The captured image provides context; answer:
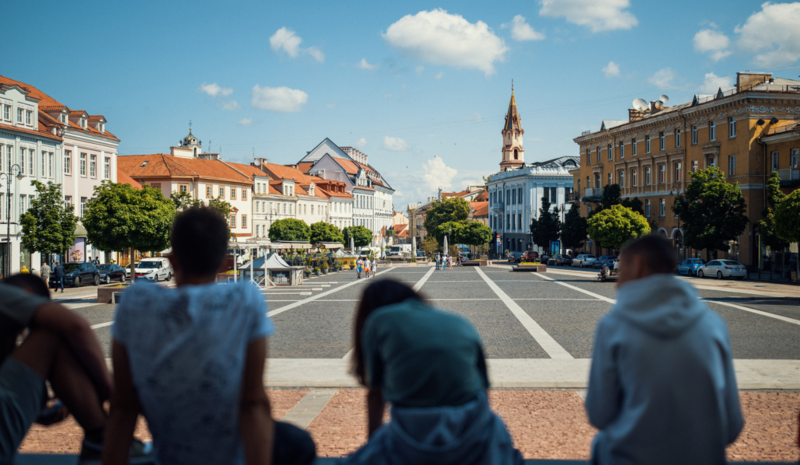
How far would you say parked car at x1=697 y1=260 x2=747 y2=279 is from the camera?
35.1 meters

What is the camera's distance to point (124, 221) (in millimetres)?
22312

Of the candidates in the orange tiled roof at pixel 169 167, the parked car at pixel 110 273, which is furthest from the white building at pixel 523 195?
the parked car at pixel 110 273

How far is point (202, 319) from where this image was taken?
238 cm

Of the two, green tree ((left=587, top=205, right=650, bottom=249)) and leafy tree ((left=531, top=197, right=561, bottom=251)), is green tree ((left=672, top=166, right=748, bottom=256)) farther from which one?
leafy tree ((left=531, top=197, right=561, bottom=251))

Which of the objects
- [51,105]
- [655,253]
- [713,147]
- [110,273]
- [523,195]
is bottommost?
[110,273]

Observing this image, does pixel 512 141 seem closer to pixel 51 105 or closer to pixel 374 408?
pixel 51 105

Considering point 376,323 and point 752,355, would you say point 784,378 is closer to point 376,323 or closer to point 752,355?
point 752,355

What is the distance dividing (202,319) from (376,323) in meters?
0.70

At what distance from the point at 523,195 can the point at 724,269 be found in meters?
54.2

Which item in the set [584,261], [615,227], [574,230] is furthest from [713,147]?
[574,230]

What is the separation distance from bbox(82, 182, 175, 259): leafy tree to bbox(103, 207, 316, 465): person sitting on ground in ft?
71.3

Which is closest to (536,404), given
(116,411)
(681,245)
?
(116,411)

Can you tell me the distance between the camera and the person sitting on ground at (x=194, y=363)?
238 centimetres

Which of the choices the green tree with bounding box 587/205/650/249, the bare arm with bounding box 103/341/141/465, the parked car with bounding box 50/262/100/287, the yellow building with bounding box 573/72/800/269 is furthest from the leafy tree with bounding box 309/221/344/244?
the bare arm with bounding box 103/341/141/465
